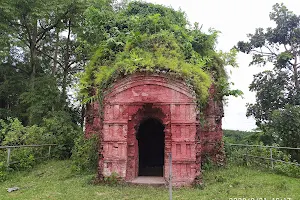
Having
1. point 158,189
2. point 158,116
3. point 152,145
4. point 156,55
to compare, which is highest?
point 156,55

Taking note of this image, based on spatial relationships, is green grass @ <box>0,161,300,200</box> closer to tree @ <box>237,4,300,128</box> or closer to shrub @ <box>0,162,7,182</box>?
shrub @ <box>0,162,7,182</box>

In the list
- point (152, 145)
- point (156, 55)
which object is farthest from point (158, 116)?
point (152, 145)

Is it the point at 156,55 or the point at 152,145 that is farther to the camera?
the point at 152,145

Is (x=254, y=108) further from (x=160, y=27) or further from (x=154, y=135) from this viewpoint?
(x=160, y=27)

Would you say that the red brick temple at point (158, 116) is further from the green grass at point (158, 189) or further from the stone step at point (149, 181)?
the green grass at point (158, 189)

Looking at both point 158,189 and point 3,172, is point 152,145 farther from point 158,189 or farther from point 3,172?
point 3,172

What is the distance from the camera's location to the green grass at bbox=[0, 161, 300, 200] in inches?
322

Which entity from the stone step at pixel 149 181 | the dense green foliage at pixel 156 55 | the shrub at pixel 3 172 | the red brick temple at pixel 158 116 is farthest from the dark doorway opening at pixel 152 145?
the shrub at pixel 3 172

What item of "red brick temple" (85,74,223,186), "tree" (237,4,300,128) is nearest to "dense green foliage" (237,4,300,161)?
"tree" (237,4,300,128)

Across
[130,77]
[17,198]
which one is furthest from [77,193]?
[130,77]

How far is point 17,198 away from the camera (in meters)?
8.15

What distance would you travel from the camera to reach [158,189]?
9031mm

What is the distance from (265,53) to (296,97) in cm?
377

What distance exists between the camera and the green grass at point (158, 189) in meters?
8.19
